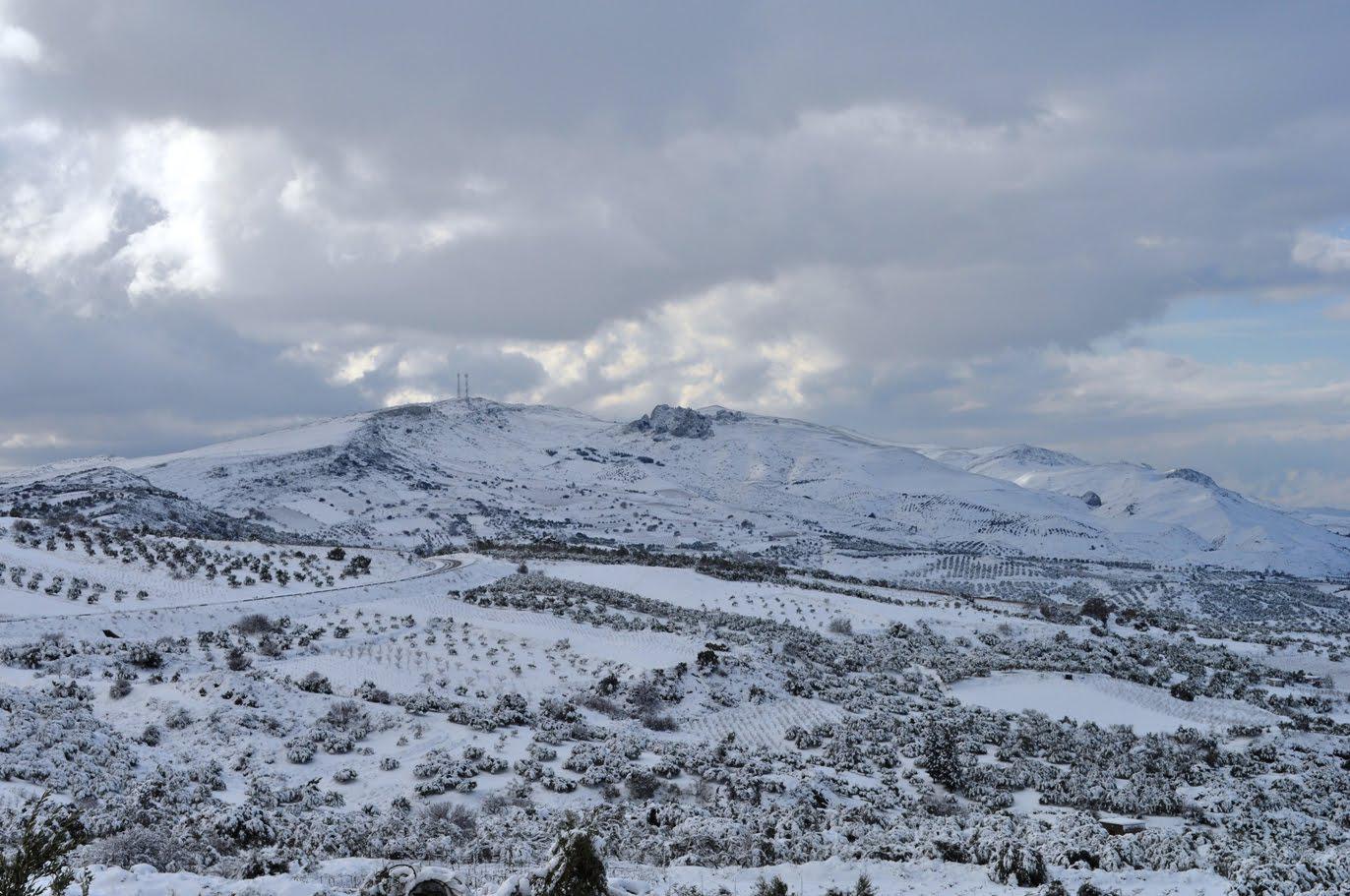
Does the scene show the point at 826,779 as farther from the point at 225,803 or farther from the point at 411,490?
the point at 411,490

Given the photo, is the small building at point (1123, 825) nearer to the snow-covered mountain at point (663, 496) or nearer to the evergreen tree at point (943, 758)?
the evergreen tree at point (943, 758)

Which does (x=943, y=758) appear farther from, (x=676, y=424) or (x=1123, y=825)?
(x=676, y=424)

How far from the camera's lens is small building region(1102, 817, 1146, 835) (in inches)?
638

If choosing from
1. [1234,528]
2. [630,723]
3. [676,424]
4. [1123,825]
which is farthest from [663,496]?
[1123,825]

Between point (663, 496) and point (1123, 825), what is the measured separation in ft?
413

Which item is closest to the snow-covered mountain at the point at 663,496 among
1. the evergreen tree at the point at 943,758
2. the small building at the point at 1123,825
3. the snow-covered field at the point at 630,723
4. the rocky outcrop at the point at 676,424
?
the rocky outcrop at the point at 676,424

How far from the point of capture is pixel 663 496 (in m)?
142

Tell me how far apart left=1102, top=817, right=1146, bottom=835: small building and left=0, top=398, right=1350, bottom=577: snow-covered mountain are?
69.2 meters

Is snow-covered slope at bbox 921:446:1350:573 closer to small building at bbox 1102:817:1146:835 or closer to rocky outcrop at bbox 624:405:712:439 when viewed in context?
rocky outcrop at bbox 624:405:712:439

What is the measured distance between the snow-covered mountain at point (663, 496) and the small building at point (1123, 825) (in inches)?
2723

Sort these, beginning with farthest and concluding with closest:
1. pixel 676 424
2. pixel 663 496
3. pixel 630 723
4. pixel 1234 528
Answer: pixel 676 424, pixel 1234 528, pixel 663 496, pixel 630 723

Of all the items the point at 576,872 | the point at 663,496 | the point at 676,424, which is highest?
the point at 676,424

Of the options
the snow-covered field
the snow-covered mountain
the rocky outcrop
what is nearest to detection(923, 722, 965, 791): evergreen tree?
the snow-covered field

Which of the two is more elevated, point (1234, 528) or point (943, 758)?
point (1234, 528)
